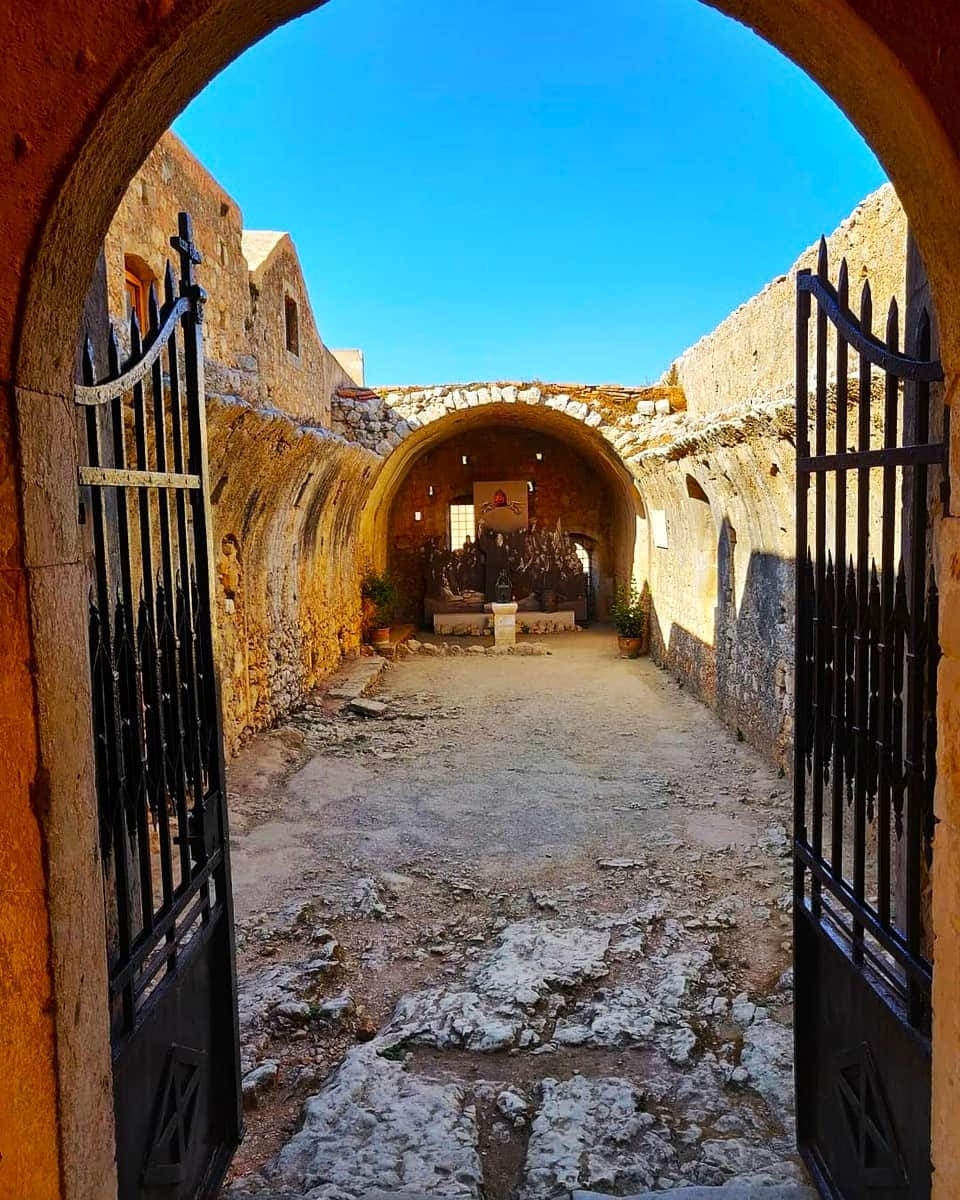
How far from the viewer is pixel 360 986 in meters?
4.49

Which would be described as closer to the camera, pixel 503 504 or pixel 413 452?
pixel 413 452

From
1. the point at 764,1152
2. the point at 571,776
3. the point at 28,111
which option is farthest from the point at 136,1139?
the point at 571,776

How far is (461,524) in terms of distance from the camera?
68.3 ft

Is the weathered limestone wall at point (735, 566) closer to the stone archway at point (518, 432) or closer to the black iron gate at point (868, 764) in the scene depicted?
the stone archway at point (518, 432)

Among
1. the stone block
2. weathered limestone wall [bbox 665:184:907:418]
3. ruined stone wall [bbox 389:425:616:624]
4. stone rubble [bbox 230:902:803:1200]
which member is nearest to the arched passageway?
ruined stone wall [bbox 389:425:616:624]

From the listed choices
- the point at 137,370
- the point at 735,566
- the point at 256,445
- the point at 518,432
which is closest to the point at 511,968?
Result: the point at 137,370

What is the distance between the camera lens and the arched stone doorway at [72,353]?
157 cm

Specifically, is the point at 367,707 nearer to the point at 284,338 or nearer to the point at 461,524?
the point at 284,338

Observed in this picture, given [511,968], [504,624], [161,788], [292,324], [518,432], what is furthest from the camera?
[518,432]

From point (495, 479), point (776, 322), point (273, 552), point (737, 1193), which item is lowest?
point (737, 1193)

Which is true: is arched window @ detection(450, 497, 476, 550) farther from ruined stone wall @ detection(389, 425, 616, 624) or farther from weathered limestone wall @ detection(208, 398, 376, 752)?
weathered limestone wall @ detection(208, 398, 376, 752)

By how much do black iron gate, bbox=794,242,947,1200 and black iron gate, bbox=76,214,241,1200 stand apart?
1927mm

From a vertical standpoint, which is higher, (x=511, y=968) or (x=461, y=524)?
(x=461, y=524)

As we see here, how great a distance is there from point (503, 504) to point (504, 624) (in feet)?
15.2
